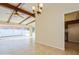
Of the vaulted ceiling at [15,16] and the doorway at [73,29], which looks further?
the doorway at [73,29]

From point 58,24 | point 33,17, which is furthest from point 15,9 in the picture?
point 58,24

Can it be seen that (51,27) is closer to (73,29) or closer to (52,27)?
(52,27)

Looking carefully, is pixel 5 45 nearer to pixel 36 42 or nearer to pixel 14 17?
pixel 14 17

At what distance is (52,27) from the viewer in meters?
4.11

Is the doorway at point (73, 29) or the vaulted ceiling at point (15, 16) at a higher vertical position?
the vaulted ceiling at point (15, 16)

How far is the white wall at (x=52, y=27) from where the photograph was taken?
377cm

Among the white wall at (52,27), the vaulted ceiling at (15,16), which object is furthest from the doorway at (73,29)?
the vaulted ceiling at (15,16)

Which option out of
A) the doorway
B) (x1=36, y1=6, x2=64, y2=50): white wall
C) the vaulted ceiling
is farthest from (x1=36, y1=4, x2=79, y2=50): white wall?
the vaulted ceiling

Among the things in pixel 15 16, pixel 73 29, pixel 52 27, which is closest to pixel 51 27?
pixel 52 27

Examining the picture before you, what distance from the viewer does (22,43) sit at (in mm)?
3562

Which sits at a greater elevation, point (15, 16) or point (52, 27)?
point (15, 16)

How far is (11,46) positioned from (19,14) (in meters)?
0.92

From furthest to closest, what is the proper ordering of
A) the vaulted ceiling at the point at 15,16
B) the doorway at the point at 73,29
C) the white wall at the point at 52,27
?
the white wall at the point at 52,27
the doorway at the point at 73,29
the vaulted ceiling at the point at 15,16

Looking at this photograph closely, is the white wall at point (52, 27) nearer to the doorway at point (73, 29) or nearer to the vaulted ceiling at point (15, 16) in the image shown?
the doorway at point (73, 29)
